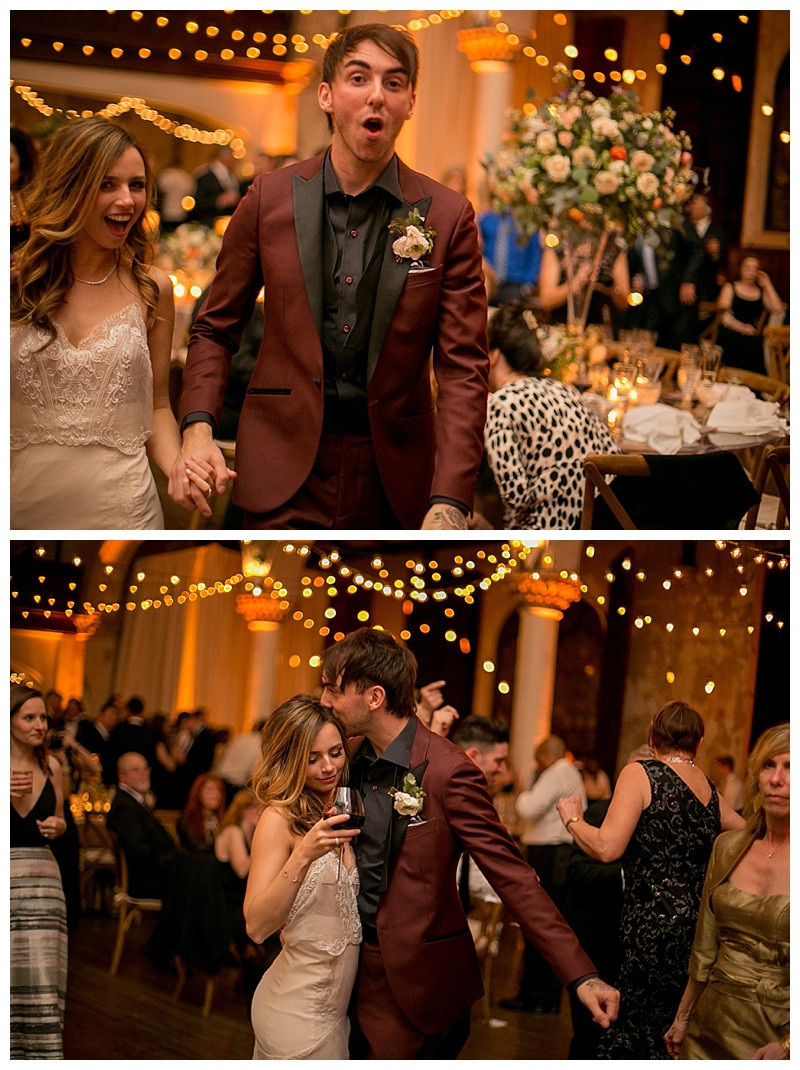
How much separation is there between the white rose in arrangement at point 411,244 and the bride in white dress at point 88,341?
609mm

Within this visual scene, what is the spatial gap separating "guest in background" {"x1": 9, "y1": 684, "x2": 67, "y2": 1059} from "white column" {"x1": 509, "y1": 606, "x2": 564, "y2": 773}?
2.37m

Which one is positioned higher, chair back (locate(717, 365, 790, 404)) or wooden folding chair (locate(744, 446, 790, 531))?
chair back (locate(717, 365, 790, 404))

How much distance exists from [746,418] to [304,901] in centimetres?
231

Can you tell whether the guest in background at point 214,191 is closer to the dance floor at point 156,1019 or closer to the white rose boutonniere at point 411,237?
the dance floor at point 156,1019

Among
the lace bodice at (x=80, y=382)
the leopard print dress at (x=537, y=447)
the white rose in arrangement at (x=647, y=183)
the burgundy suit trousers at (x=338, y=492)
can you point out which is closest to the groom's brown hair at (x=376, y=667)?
the burgundy suit trousers at (x=338, y=492)

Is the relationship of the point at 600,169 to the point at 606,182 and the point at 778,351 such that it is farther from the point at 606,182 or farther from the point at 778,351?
the point at 778,351

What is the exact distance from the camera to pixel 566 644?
5.24m

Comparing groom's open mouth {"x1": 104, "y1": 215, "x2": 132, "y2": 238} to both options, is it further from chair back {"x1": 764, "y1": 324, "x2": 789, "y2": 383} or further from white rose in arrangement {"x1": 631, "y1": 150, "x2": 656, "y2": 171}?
chair back {"x1": 764, "y1": 324, "x2": 789, "y2": 383}

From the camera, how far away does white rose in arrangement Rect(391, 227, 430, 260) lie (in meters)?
2.65

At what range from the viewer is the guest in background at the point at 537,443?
161 inches

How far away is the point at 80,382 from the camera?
2863mm

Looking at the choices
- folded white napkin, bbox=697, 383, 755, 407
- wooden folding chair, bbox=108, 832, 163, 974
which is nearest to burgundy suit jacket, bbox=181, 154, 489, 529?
folded white napkin, bbox=697, 383, 755, 407

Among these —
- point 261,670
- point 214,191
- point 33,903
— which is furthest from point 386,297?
point 214,191

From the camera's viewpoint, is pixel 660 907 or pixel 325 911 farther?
pixel 660 907
